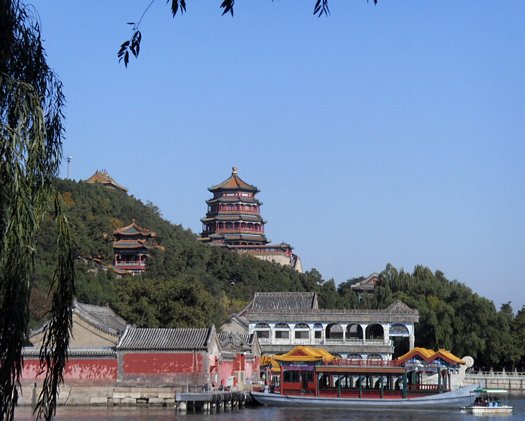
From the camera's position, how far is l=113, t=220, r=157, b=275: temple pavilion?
6975cm

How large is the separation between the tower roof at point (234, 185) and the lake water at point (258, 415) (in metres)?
49.6

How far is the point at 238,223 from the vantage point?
83.9 m

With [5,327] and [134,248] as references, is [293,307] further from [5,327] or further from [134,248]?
A: [5,327]

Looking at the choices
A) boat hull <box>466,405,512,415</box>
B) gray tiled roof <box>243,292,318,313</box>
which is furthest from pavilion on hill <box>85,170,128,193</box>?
boat hull <box>466,405,512,415</box>

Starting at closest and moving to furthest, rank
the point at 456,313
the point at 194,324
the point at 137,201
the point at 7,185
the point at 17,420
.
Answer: the point at 7,185
the point at 17,420
the point at 194,324
the point at 456,313
the point at 137,201

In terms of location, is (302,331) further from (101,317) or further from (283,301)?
(101,317)

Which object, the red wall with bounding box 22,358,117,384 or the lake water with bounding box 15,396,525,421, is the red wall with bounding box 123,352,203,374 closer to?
the red wall with bounding box 22,358,117,384

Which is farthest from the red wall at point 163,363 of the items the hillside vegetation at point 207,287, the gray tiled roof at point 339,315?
the gray tiled roof at point 339,315

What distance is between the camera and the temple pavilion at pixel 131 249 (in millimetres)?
69750

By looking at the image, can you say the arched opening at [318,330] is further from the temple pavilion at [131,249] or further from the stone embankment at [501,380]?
the temple pavilion at [131,249]

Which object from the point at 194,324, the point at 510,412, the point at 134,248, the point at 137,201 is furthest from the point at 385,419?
the point at 137,201

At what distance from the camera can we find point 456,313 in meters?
55.8

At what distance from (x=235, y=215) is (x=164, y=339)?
49.7 meters

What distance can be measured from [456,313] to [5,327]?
50045mm
